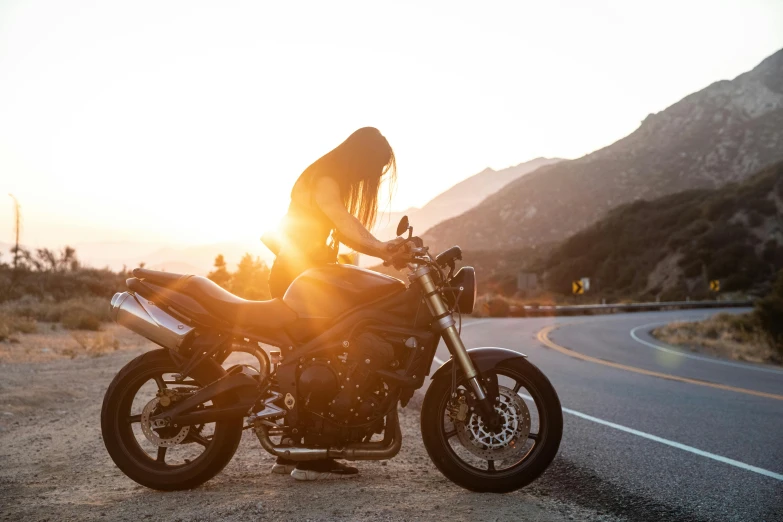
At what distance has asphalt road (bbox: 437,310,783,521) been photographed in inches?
163

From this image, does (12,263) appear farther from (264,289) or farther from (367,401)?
(367,401)

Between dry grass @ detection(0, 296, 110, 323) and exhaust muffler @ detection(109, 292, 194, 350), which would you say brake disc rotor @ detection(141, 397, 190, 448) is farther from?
dry grass @ detection(0, 296, 110, 323)

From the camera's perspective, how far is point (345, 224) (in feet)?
13.8

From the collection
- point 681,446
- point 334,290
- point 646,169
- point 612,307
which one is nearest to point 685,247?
point 612,307

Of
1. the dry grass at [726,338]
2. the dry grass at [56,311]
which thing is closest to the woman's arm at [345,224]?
the dry grass at [726,338]

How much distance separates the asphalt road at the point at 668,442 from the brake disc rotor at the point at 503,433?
48 centimetres

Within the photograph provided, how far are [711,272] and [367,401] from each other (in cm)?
6128

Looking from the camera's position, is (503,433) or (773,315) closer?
(503,433)

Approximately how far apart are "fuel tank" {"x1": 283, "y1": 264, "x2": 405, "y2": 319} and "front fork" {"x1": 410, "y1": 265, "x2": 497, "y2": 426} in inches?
6.9

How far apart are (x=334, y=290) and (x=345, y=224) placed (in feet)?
1.42

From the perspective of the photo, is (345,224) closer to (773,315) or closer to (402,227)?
(402,227)

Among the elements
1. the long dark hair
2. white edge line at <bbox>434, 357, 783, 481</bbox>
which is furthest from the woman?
white edge line at <bbox>434, 357, 783, 481</bbox>

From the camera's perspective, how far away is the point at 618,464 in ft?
16.7

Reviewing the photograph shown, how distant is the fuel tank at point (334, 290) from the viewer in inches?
161
